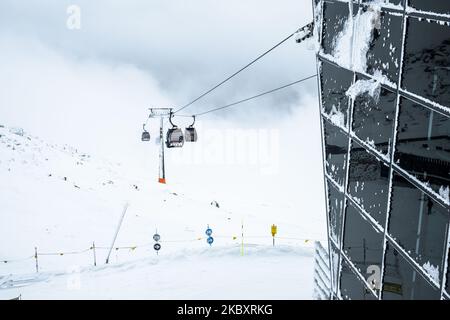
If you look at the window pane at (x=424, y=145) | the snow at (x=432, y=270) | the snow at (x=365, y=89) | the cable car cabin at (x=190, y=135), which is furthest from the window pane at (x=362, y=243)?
the cable car cabin at (x=190, y=135)

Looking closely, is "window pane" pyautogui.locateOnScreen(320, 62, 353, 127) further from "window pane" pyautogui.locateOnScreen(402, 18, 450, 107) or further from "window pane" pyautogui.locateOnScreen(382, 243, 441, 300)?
"window pane" pyautogui.locateOnScreen(382, 243, 441, 300)

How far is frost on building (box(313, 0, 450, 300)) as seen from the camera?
15.2 ft

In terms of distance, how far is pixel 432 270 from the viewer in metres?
4.71

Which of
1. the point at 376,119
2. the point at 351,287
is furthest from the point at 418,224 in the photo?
the point at 351,287

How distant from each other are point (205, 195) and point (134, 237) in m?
15.3

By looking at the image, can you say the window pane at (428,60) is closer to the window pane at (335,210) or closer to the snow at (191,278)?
the window pane at (335,210)

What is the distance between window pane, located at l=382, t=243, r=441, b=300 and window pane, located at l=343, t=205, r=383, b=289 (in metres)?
0.19

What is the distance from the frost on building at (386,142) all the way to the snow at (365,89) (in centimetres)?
2

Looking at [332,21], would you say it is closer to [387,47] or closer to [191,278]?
[387,47]

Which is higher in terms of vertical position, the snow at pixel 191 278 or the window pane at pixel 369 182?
the window pane at pixel 369 182

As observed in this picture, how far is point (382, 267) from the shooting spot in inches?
224

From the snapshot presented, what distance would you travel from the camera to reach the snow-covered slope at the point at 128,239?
28.9ft

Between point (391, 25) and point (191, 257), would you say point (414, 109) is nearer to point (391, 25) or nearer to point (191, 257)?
point (391, 25)
